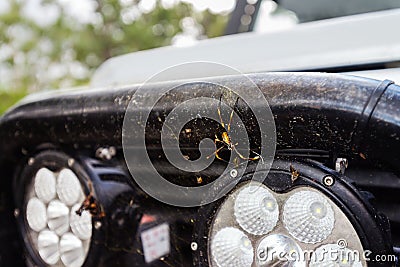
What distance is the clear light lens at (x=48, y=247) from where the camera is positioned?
4.35 ft

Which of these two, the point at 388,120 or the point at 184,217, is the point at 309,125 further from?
the point at 184,217

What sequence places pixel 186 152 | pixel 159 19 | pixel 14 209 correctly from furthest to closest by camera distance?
pixel 159 19, pixel 14 209, pixel 186 152

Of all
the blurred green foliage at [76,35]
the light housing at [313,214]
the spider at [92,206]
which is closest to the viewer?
the light housing at [313,214]

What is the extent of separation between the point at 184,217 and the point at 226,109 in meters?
0.37

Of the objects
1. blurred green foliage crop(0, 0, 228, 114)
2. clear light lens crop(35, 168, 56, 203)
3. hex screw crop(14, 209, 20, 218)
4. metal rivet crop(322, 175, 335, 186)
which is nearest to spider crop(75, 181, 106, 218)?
clear light lens crop(35, 168, 56, 203)

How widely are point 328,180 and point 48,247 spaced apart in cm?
77

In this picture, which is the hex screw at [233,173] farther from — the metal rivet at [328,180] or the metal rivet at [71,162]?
the metal rivet at [71,162]

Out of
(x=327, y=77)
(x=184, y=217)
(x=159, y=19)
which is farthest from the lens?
(x=159, y=19)

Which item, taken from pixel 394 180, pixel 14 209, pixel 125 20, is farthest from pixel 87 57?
pixel 394 180

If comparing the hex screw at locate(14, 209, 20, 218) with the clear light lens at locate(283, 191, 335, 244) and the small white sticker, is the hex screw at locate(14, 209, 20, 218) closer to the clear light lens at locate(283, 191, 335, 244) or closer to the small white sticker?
the small white sticker

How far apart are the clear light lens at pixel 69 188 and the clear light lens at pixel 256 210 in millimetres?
448

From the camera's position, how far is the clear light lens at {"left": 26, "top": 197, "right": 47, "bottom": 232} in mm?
1345

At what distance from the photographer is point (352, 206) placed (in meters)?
0.89

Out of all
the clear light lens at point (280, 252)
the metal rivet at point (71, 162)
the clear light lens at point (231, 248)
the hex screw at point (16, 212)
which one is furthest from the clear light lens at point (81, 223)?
the clear light lens at point (280, 252)
